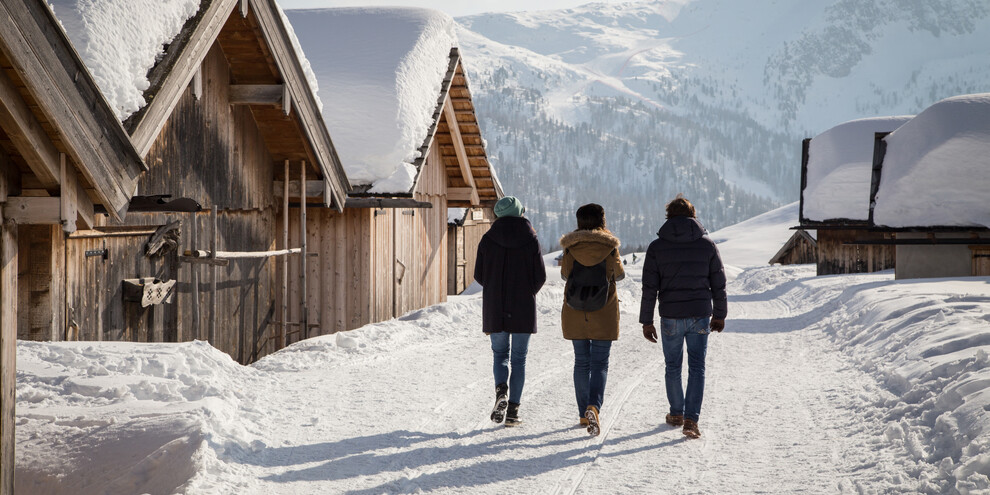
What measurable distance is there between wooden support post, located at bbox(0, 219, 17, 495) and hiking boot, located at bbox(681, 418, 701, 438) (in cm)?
467

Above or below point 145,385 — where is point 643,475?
below

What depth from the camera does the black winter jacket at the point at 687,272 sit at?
6246 millimetres

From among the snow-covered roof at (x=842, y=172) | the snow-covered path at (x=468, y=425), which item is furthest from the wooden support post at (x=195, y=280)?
the snow-covered roof at (x=842, y=172)

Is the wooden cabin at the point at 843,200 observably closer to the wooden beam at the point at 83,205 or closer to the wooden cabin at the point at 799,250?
the wooden cabin at the point at 799,250

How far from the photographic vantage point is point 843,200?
31.2 meters

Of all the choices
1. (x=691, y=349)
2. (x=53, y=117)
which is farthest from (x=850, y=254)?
(x=53, y=117)

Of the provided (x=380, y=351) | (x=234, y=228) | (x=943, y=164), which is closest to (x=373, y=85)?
(x=234, y=228)

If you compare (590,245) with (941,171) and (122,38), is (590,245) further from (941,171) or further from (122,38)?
(941,171)

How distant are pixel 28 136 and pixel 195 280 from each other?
4.75m

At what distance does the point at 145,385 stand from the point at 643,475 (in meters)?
3.87

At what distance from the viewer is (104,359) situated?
6.41 metres

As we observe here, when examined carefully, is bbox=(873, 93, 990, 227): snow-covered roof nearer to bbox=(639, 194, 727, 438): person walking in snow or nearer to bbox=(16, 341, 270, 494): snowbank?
bbox=(639, 194, 727, 438): person walking in snow

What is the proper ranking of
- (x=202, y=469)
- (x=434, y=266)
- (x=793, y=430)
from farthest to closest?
(x=434, y=266)
(x=793, y=430)
(x=202, y=469)

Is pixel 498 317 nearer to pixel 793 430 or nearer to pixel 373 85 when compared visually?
pixel 793 430
